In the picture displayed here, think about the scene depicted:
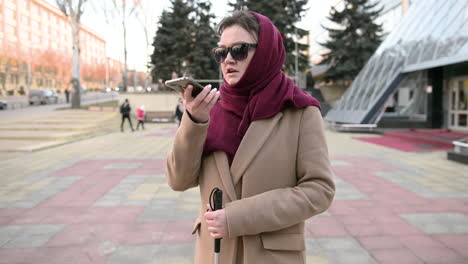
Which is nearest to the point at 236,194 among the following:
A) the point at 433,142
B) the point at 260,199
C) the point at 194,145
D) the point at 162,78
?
the point at 260,199

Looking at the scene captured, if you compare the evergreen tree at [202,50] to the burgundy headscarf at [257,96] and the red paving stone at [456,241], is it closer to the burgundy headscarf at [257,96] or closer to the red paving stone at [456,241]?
the red paving stone at [456,241]

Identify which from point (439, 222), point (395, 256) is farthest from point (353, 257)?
point (439, 222)

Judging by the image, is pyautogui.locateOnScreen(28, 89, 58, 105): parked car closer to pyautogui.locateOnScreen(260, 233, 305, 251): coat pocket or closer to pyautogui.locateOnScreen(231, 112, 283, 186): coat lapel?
pyautogui.locateOnScreen(231, 112, 283, 186): coat lapel

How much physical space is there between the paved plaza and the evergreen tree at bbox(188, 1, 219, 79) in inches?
954

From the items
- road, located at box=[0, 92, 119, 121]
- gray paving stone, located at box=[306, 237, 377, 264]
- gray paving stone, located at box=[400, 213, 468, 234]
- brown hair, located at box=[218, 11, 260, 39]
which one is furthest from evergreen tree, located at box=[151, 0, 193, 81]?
brown hair, located at box=[218, 11, 260, 39]

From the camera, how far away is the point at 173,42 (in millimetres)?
34969

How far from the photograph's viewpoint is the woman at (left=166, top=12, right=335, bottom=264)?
1437mm

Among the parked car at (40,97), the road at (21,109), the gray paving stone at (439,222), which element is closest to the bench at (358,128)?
the gray paving stone at (439,222)

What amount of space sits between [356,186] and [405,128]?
14.4m

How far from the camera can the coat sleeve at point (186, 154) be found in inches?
59.8

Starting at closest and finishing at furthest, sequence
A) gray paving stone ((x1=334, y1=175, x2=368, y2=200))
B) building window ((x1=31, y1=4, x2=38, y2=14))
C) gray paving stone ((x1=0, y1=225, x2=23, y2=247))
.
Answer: gray paving stone ((x1=0, y1=225, x2=23, y2=247))
gray paving stone ((x1=334, y1=175, x2=368, y2=200))
building window ((x1=31, y1=4, x2=38, y2=14))

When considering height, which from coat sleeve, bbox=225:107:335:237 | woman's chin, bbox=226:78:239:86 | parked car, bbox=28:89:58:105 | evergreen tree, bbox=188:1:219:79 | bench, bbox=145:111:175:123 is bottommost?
bench, bbox=145:111:175:123

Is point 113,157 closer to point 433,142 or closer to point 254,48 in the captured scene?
point 254,48

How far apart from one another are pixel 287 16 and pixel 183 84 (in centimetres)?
3276
